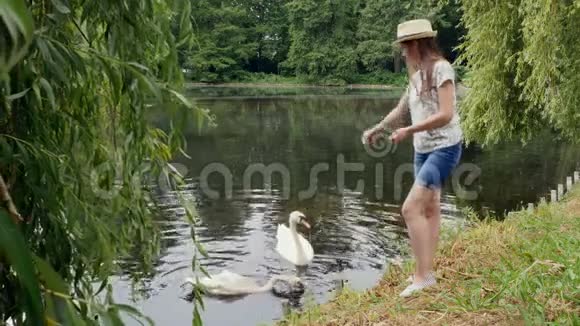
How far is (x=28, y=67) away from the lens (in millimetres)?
1633

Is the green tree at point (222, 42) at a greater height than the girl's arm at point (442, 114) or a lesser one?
greater

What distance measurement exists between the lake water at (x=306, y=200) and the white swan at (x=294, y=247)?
0.55 feet

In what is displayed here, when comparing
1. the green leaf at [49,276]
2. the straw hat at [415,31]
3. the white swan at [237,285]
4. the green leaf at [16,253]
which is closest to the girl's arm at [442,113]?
the straw hat at [415,31]

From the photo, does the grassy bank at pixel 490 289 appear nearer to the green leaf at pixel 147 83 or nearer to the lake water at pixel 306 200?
the lake water at pixel 306 200

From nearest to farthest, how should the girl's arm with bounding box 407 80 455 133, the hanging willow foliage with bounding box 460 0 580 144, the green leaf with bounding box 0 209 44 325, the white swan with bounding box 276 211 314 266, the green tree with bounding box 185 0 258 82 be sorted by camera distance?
1. the green leaf with bounding box 0 209 44 325
2. the girl's arm with bounding box 407 80 455 133
3. the hanging willow foliage with bounding box 460 0 580 144
4. the white swan with bounding box 276 211 314 266
5. the green tree with bounding box 185 0 258 82

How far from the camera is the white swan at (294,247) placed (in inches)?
356

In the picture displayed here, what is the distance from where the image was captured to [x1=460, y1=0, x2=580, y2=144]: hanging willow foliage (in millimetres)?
8281

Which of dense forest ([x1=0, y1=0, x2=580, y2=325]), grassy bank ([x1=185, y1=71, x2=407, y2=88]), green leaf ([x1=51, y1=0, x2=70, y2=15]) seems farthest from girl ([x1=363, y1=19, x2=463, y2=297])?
grassy bank ([x1=185, y1=71, x2=407, y2=88])

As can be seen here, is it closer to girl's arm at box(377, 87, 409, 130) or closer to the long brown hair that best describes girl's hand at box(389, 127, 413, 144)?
the long brown hair

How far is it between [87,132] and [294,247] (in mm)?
7313

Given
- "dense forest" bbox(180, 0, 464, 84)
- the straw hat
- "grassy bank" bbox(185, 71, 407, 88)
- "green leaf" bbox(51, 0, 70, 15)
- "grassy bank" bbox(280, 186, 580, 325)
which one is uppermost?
"dense forest" bbox(180, 0, 464, 84)

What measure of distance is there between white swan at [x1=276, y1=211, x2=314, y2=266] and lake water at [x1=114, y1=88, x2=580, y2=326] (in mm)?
167

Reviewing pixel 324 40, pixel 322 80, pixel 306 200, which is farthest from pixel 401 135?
pixel 324 40

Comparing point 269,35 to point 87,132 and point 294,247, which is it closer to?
point 294,247
